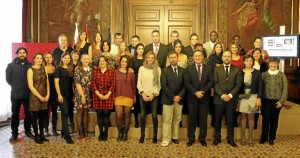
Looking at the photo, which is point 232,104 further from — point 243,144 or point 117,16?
point 117,16

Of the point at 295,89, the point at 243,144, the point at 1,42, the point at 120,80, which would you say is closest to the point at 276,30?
the point at 295,89

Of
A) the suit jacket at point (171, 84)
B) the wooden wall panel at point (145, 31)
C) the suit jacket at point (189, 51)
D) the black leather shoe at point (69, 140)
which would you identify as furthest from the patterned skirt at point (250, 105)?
the wooden wall panel at point (145, 31)

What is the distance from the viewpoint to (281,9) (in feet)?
30.4

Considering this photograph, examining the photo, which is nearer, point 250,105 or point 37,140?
point 250,105

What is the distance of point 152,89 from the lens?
17.9 feet

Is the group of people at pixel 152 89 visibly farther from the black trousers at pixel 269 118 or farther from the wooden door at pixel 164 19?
the wooden door at pixel 164 19

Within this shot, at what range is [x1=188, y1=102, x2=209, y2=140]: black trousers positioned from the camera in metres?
5.40

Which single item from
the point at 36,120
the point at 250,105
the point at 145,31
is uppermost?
the point at 145,31

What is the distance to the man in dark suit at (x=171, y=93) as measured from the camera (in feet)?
17.6

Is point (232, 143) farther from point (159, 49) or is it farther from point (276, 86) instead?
point (159, 49)

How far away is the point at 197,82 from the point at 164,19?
4543 mm

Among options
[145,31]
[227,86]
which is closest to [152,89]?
[227,86]

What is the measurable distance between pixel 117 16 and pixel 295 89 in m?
4.92

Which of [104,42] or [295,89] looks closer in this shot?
[104,42]
